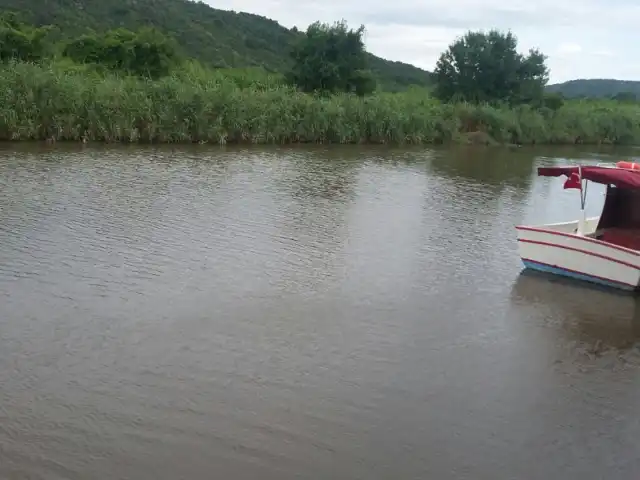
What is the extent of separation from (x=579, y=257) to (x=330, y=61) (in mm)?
35462

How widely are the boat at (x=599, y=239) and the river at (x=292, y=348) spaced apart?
36 cm

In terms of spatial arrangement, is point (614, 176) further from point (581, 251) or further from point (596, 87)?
point (596, 87)

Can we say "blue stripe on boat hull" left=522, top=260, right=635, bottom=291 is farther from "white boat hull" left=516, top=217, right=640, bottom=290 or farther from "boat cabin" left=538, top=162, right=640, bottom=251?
"boat cabin" left=538, top=162, right=640, bottom=251

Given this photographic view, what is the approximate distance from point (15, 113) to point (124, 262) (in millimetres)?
17309

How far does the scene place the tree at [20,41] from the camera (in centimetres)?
3628

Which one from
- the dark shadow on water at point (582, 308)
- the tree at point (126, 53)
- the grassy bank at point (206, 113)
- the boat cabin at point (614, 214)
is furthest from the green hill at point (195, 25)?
the dark shadow on water at point (582, 308)

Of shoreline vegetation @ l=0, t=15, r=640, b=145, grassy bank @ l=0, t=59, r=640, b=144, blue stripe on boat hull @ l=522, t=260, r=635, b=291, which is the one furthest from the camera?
shoreline vegetation @ l=0, t=15, r=640, b=145

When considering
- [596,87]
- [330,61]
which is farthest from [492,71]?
[596,87]

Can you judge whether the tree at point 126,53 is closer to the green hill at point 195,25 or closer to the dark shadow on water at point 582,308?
the green hill at point 195,25

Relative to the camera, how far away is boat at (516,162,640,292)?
12.0 meters

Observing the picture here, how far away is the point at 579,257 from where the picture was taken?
12398 millimetres

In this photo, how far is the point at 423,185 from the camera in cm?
2350

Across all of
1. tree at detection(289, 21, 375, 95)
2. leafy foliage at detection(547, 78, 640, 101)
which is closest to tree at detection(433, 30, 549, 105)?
tree at detection(289, 21, 375, 95)

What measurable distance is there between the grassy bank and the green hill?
2144cm
